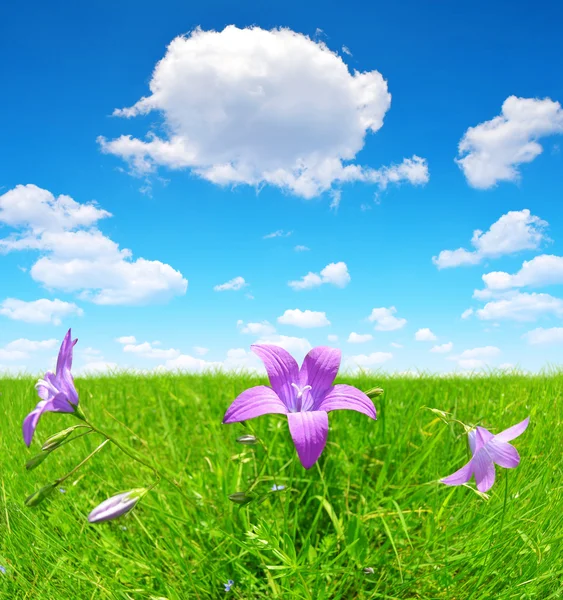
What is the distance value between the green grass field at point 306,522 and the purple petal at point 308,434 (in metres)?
0.65

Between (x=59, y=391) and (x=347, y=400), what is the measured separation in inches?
41.0

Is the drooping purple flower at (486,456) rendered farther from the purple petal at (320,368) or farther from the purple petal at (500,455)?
the purple petal at (320,368)

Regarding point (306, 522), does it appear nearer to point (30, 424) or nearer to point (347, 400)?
point (347, 400)

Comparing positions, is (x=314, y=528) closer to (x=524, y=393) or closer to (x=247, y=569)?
(x=247, y=569)

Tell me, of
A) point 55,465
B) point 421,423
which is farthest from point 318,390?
point 55,465

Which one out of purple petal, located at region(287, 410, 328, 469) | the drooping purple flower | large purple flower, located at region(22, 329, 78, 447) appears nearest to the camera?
purple petal, located at region(287, 410, 328, 469)

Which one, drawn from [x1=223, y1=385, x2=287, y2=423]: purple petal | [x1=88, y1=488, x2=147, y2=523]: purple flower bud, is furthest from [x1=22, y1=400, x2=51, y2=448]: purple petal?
[x1=223, y1=385, x2=287, y2=423]: purple petal

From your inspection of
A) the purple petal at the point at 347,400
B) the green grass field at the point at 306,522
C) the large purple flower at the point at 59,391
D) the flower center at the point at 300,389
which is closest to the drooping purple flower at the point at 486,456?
the green grass field at the point at 306,522

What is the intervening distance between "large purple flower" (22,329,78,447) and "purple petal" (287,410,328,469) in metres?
0.83

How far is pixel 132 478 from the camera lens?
3951 millimetres

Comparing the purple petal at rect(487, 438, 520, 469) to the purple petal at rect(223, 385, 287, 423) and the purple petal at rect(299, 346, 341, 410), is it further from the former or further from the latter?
the purple petal at rect(223, 385, 287, 423)

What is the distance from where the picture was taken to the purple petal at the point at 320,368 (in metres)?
1.91

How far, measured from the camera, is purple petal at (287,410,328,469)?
1569 mm

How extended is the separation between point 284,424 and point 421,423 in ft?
3.60
